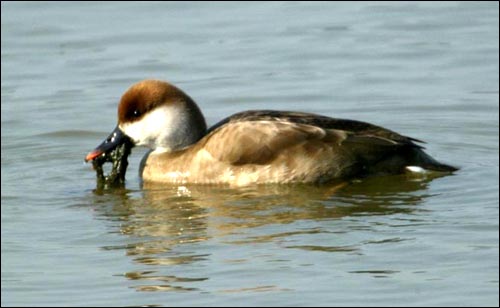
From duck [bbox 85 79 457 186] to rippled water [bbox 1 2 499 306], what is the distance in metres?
0.15

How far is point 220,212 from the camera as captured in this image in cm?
1262

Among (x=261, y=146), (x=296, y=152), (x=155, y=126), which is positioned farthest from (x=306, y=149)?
(x=155, y=126)

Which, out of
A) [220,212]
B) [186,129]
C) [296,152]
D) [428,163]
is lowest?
[220,212]

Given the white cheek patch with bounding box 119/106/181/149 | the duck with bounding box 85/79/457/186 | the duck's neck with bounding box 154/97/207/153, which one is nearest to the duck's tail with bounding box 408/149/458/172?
the duck with bounding box 85/79/457/186

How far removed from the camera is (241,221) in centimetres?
1222

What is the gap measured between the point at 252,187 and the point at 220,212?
0.87m

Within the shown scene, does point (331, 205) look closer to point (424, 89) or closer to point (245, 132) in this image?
point (245, 132)

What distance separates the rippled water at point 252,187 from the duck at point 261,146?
0.15m

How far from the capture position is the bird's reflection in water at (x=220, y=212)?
37.2 feet

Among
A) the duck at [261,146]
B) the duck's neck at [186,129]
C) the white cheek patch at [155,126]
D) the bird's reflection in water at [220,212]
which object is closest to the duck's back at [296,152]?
the duck at [261,146]

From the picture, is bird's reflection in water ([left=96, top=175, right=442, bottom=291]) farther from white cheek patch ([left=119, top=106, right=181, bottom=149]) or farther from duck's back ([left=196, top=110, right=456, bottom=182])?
white cheek patch ([left=119, top=106, right=181, bottom=149])

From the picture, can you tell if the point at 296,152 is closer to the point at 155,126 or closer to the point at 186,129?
the point at 186,129

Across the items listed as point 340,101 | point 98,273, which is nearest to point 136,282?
point 98,273

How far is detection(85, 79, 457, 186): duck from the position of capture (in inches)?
526
